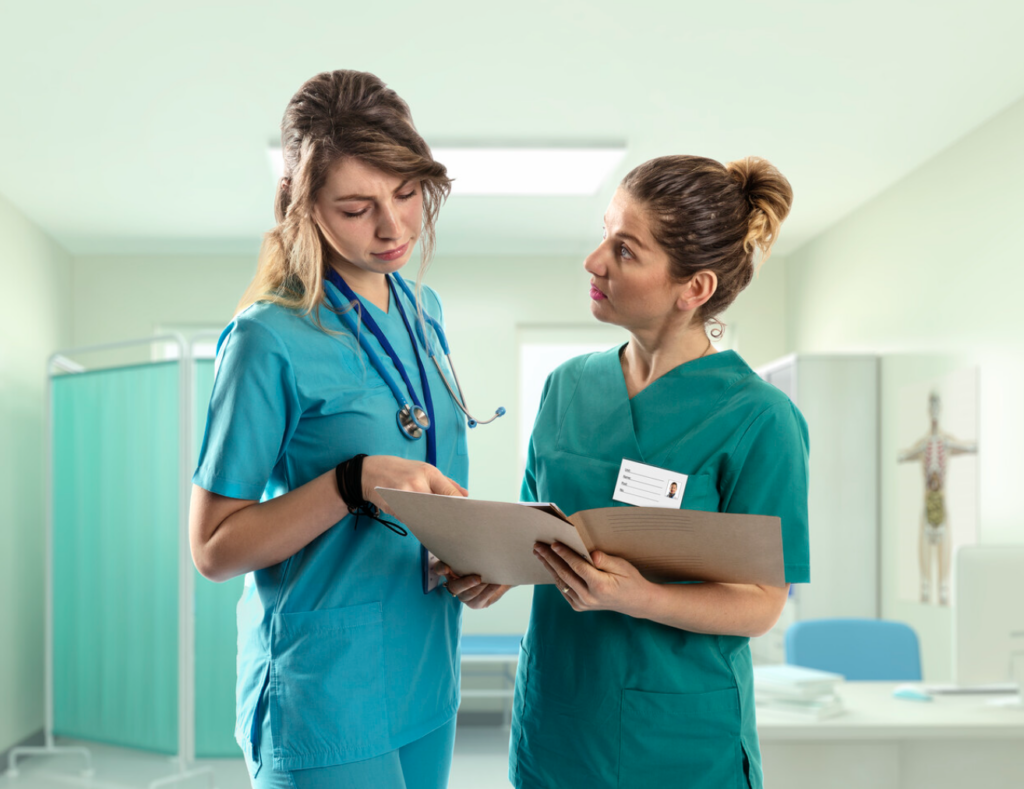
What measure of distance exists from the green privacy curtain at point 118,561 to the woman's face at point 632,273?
312 centimetres

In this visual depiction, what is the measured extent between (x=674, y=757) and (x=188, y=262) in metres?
5.04

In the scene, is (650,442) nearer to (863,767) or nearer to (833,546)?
(863,767)

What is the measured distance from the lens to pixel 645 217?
48.6 inches

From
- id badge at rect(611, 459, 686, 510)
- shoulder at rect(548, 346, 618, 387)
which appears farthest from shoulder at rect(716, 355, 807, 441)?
shoulder at rect(548, 346, 618, 387)

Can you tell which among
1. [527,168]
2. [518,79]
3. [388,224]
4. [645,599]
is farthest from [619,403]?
[527,168]

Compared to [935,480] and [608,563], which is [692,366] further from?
[935,480]

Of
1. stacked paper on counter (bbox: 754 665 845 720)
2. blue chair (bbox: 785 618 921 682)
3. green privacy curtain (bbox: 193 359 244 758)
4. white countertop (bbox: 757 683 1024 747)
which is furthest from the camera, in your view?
green privacy curtain (bbox: 193 359 244 758)

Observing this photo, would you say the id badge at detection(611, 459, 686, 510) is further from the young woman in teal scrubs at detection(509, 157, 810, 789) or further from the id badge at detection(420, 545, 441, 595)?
the id badge at detection(420, 545, 441, 595)

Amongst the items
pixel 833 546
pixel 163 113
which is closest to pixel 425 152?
pixel 163 113

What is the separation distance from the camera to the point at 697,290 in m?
1.25

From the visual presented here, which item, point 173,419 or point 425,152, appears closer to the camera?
point 425,152

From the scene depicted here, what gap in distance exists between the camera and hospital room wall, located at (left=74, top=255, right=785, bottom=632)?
549 cm

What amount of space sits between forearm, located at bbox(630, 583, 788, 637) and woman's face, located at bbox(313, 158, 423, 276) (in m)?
0.53

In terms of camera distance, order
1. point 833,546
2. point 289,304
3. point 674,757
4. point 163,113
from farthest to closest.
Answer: point 833,546 → point 163,113 → point 674,757 → point 289,304
